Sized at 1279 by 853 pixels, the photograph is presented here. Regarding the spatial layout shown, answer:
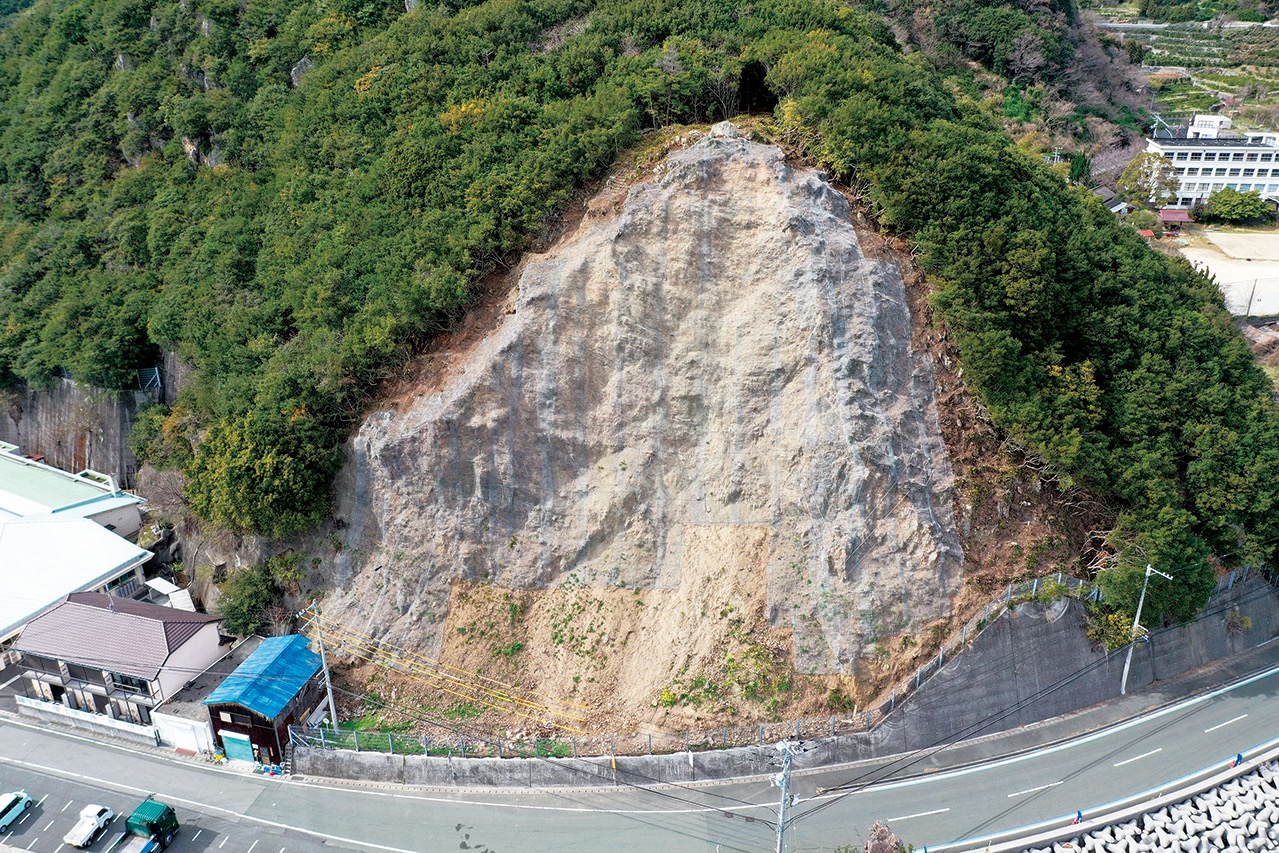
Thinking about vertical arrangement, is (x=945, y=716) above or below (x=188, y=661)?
above

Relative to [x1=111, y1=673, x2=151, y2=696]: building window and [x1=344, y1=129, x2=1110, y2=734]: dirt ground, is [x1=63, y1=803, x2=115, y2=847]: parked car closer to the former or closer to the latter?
[x1=111, y1=673, x2=151, y2=696]: building window

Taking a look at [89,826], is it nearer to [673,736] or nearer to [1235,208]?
[673,736]

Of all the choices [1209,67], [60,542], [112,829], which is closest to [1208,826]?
[112,829]

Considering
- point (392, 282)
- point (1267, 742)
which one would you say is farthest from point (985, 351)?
point (392, 282)

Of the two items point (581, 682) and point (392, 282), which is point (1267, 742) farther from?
point (392, 282)

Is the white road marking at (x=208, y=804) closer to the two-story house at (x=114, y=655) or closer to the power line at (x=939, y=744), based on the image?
the two-story house at (x=114, y=655)
